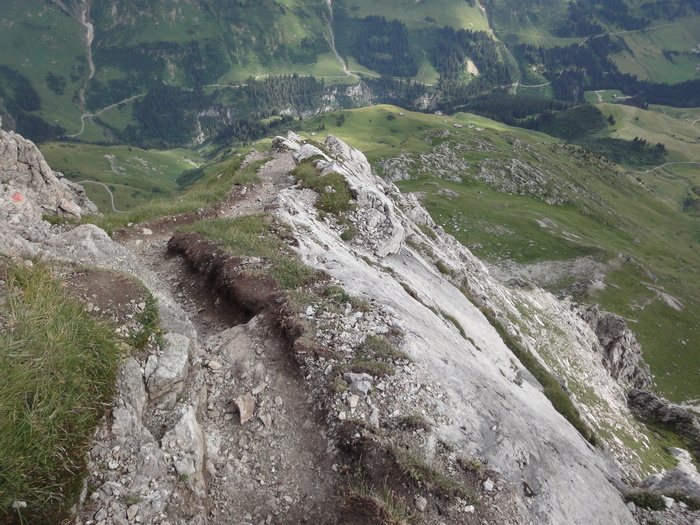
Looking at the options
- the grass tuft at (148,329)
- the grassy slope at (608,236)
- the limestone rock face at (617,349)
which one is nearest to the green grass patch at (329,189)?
the grass tuft at (148,329)

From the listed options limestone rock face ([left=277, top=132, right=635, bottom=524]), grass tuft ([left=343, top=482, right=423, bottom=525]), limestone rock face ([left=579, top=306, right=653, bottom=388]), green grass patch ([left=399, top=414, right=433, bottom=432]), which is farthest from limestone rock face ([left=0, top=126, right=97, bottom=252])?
limestone rock face ([left=579, top=306, right=653, bottom=388])

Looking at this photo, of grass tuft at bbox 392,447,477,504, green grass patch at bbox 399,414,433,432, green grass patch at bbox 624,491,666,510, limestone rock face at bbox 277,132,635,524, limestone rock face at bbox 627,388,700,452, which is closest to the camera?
grass tuft at bbox 392,447,477,504

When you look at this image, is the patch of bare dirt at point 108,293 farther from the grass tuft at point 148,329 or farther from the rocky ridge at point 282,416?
the rocky ridge at point 282,416

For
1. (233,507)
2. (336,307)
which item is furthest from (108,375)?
(336,307)

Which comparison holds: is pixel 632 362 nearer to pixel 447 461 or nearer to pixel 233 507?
pixel 447 461

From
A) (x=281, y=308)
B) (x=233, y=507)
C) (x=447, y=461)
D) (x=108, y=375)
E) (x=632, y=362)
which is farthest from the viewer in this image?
(x=632, y=362)

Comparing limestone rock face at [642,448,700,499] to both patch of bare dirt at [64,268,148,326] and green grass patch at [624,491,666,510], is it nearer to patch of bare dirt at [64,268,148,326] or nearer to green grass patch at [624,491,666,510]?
green grass patch at [624,491,666,510]
